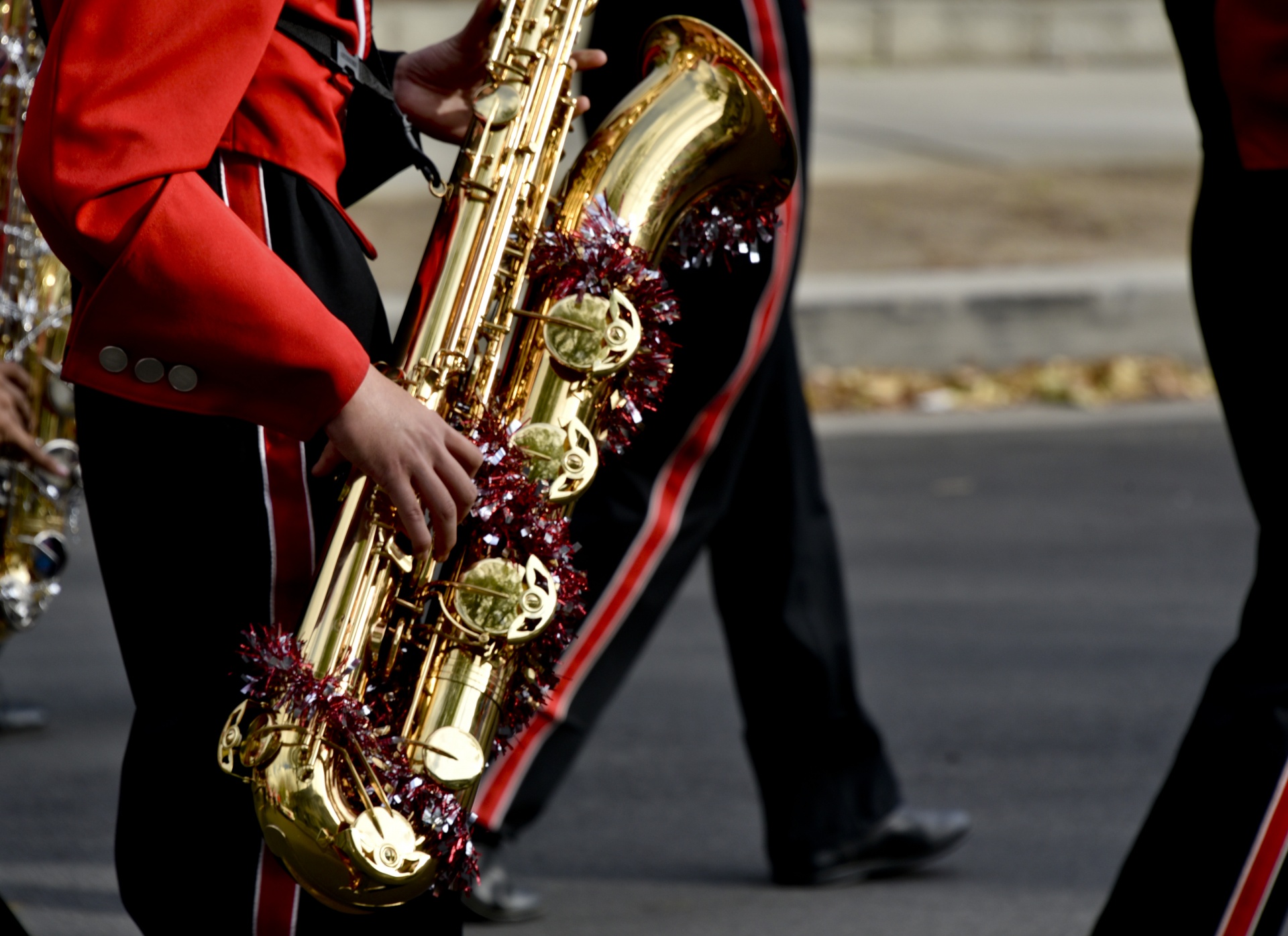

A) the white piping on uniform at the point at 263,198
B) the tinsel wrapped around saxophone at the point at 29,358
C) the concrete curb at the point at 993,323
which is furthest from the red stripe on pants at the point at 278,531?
the concrete curb at the point at 993,323

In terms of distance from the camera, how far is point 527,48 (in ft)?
6.54

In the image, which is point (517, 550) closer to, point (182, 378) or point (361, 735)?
point (361, 735)

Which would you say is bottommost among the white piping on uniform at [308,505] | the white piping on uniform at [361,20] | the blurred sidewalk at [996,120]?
the blurred sidewalk at [996,120]

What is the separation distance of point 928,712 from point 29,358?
6.94 ft

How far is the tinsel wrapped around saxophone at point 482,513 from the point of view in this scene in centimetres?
167

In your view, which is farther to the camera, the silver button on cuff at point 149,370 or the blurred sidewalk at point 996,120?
the blurred sidewalk at point 996,120

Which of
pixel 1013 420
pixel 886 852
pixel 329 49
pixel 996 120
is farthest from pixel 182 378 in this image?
pixel 996 120

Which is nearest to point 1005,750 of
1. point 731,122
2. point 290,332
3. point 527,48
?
point 731,122

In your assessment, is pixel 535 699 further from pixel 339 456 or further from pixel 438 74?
pixel 438 74

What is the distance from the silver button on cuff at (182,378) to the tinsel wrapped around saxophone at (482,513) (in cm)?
19

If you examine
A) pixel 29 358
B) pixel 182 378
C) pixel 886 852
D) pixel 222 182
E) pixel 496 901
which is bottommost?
pixel 886 852

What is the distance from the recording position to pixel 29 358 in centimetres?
268

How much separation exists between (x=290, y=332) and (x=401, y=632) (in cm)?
35

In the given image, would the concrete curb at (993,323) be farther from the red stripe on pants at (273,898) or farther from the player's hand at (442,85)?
the red stripe on pants at (273,898)
